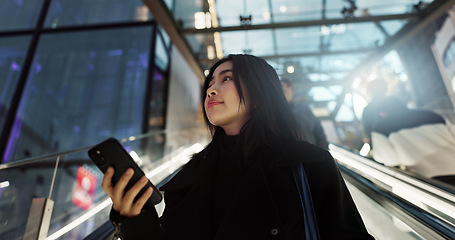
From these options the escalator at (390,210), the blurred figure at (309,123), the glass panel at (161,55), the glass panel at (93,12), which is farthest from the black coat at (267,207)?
the glass panel at (93,12)

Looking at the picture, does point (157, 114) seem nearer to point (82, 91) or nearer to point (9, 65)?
point (82, 91)

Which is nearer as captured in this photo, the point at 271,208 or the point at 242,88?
the point at 271,208

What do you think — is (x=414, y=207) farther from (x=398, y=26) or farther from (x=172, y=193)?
(x=398, y=26)

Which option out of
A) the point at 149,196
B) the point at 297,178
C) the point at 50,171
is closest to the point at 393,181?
the point at 297,178

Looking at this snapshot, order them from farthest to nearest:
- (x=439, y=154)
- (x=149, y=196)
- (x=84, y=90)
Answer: (x=84, y=90) → (x=439, y=154) → (x=149, y=196)

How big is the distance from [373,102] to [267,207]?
10.4 feet

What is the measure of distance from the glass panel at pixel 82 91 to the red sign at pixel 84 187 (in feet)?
6.34

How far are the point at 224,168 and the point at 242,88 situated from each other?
511 mm

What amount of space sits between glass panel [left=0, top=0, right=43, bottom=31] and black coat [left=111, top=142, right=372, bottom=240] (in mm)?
10286

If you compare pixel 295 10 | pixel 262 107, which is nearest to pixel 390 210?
pixel 262 107

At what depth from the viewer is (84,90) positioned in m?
7.82

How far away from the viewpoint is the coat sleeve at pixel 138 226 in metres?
0.93

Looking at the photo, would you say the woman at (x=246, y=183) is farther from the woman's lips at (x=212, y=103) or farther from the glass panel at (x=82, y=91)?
the glass panel at (x=82, y=91)

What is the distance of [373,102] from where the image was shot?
11.3 feet
